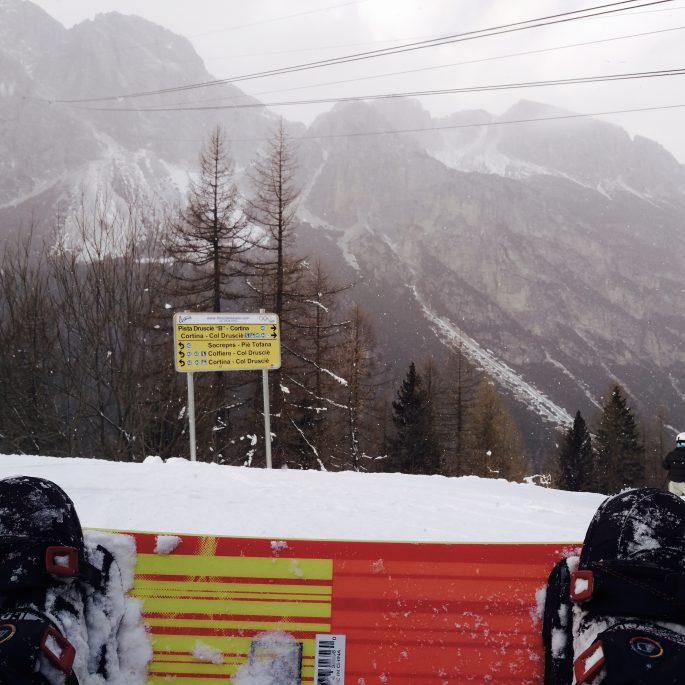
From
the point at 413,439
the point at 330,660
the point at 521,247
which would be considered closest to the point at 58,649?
the point at 330,660

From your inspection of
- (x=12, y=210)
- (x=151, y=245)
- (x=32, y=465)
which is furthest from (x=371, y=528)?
(x=12, y=210)

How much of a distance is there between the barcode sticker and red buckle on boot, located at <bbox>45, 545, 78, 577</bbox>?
3.21ft

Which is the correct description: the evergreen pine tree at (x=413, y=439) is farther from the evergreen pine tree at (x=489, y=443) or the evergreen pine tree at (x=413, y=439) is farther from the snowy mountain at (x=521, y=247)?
the snowy mountain at (x=521, y=247)

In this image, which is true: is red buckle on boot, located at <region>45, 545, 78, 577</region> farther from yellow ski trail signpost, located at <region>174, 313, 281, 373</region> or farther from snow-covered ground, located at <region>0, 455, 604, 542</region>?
yellow ski trail signpost, located at <region>174, 313, 281, 373</region>

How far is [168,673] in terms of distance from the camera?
76.4 inches

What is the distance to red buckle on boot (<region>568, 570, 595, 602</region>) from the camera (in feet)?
5.35

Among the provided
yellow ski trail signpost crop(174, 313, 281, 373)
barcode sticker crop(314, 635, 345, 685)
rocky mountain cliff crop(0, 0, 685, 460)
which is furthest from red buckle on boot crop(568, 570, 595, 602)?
rocky mountain cliff crop(0, 0, 685, 460)

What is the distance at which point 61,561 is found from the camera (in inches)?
66.0

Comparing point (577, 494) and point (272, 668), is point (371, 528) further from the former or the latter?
point (577, 494)

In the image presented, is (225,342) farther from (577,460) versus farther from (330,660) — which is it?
(577,460)

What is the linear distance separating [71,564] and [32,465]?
4588 mm

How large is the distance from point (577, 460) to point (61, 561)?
139ft

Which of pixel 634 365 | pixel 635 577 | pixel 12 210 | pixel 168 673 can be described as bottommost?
pixel 634 365

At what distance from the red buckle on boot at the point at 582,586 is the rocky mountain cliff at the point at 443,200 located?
94.6 metres
